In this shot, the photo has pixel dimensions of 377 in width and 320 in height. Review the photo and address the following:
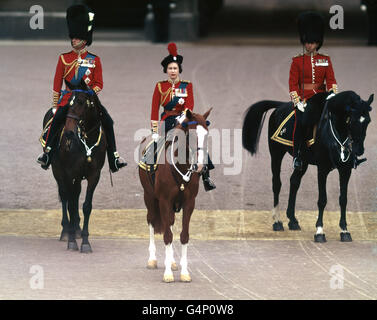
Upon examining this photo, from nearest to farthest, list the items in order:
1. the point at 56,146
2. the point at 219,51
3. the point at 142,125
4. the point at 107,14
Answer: the point at 56,146 < the point at 142,125 < the point at 219,51 < the point at 107,14

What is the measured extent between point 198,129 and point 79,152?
96.4 inches

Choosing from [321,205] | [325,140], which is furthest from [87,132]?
[321,205]

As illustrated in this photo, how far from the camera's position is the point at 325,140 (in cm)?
1280

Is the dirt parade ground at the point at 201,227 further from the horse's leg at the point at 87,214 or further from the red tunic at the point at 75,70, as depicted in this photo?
the red tunic at the point at 75,70

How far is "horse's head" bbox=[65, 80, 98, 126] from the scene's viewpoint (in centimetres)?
1172

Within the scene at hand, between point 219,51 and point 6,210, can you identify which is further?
point 219,51

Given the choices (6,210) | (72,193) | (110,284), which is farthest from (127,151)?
(110,284)

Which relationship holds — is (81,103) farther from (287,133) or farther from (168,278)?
(287,133)

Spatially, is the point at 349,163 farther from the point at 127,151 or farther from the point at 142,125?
the point at 142,125

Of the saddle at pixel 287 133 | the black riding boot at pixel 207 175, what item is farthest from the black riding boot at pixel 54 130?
the saddle at pixel 287 133

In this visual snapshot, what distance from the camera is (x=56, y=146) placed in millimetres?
12461

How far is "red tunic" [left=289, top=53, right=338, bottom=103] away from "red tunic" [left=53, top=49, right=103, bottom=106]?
245 cm

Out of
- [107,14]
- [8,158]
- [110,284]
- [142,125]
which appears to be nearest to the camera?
[110,284]

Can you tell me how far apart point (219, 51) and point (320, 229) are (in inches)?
774
